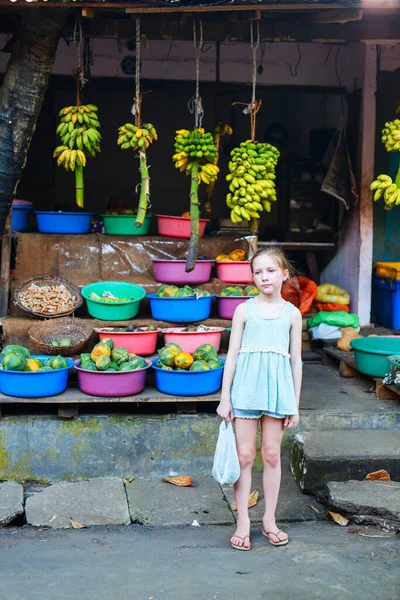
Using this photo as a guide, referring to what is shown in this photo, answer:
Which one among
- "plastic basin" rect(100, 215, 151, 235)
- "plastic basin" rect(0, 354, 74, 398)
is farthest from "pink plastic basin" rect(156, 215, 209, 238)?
"plastic basin" rect(0, 354, 74, 398)

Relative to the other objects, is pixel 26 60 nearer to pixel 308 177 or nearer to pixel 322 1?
pixel 322 1

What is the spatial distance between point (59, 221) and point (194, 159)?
1597 millimetres

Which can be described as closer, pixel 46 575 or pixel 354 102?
pixel 46 575

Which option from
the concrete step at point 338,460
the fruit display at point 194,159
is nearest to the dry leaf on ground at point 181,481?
the concrete step at point 338,460

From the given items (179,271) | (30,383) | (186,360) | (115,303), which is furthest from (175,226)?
(30,383)

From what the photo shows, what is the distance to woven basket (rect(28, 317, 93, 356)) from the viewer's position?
19.0ft

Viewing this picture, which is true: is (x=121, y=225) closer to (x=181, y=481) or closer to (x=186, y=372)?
(x=186, y=372)

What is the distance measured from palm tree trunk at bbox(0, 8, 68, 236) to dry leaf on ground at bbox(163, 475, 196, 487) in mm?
2413

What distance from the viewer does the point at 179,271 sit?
21.0ft

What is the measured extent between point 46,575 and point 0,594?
30 cm

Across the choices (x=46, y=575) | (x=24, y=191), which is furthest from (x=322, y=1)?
(x=24, y=191)

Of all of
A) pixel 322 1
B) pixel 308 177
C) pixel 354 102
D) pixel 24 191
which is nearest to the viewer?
pixel 322 1

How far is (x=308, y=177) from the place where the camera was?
29.6 ft

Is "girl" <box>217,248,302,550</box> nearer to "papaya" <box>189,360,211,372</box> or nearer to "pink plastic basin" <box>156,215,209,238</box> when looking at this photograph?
"papaya" <box>189,360,211,372</box>
